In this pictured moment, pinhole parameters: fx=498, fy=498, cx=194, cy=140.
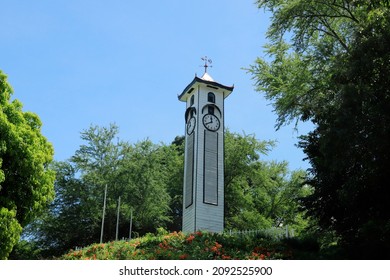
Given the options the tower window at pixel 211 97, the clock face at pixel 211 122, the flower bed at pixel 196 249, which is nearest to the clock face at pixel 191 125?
the clock face at pixel 211 122

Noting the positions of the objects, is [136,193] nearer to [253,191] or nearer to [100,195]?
[100,195]

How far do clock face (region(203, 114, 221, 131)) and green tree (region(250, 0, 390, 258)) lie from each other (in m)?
4.68

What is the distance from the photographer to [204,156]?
76.0 ft

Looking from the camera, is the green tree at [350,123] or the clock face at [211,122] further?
the clock face at [211,122]

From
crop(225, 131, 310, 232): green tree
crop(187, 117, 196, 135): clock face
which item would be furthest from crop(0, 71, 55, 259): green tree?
crop(225, 131, 310, 232): green tree

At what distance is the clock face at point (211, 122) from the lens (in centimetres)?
2405

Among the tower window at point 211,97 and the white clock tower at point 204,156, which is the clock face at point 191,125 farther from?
the tower window at point 211,97

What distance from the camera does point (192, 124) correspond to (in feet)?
80.4

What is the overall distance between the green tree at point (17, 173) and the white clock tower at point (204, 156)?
24.4ft

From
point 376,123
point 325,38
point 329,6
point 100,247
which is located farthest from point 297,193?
point 376,123

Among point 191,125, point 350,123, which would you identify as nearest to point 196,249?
point 350,123

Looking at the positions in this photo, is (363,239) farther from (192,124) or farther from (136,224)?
(136,224)

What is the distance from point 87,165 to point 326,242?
16.7 metres

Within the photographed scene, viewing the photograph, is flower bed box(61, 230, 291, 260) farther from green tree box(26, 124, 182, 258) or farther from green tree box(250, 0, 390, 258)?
green tree box(26, 124, 182, 258)
